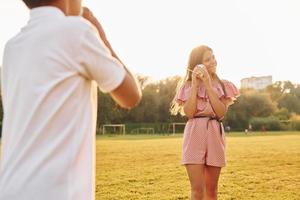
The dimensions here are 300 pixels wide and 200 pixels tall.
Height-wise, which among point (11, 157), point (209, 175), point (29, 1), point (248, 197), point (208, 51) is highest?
point (208, 51)

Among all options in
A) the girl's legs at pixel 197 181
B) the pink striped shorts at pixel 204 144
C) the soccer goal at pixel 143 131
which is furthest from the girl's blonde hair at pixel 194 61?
the soccer goal at pixel 143 131

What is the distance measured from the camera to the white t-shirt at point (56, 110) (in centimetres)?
177

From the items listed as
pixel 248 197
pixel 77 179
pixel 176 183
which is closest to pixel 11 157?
pixel 77 179

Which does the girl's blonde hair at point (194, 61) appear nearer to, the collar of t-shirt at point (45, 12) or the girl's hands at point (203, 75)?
the girl's hands at point (203, 75)

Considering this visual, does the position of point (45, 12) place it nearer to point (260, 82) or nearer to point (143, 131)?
point (143, 131)

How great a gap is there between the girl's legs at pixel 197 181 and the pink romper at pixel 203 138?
0.07 metres

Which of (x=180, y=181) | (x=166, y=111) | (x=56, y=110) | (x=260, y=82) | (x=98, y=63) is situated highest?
(x=260, y=82)

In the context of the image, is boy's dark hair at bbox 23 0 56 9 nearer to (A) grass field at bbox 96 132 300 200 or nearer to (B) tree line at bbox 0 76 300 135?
(A) grass field at bbox 96 132 300 200

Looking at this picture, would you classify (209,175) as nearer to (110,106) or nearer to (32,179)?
(32,179)

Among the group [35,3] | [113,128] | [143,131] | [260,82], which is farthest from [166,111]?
[260,82]

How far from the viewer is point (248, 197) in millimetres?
8859

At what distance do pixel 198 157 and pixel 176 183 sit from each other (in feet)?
17.6

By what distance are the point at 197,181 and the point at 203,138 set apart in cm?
49

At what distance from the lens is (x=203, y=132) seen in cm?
551
